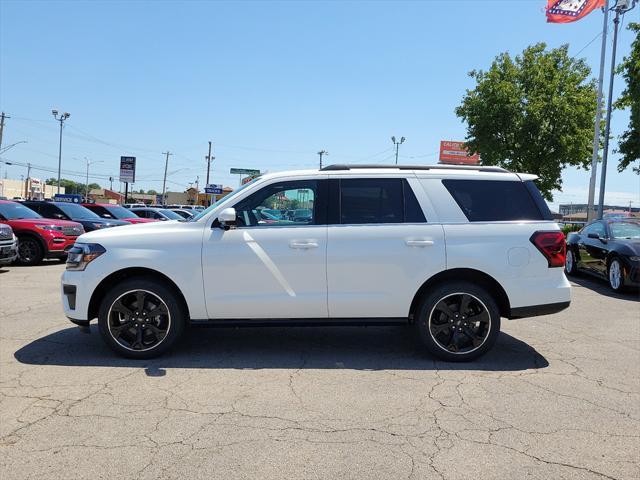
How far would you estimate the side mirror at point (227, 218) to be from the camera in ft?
15.4

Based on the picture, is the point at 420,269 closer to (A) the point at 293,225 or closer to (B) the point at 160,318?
(A) the point at 293,225

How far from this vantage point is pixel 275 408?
3820mm

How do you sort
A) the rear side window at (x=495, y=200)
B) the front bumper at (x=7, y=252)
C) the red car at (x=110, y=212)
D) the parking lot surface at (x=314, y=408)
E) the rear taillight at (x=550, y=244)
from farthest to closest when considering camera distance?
the red car at (x=110, y=212) → the front bumper at (x=7, y=252) → the rear side window at (x=495, y=200) → the rear taillight at (x=550, y=244) → the parking lot surface at (x=314, y=408)

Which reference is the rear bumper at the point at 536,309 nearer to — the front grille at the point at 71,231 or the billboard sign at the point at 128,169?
the front grille at the point at 71,231

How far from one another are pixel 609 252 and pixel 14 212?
574 inches

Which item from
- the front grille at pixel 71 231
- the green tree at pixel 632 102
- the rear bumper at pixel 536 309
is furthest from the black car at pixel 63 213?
the green tree at pixel 632 102

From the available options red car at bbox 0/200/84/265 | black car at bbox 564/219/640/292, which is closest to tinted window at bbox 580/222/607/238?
black car at bbox 564/219/640/292

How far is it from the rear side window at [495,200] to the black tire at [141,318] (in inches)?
119

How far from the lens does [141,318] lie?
4.89 metres

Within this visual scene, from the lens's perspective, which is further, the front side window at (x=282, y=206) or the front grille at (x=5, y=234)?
the front grille at (x=5, y=234)

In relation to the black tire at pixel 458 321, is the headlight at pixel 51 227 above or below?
above

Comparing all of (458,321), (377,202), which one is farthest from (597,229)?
(377,202)

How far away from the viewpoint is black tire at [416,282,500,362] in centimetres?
491

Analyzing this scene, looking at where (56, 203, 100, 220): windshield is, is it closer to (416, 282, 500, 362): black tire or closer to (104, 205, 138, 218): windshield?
(104, 205, 138, 218): windshield
